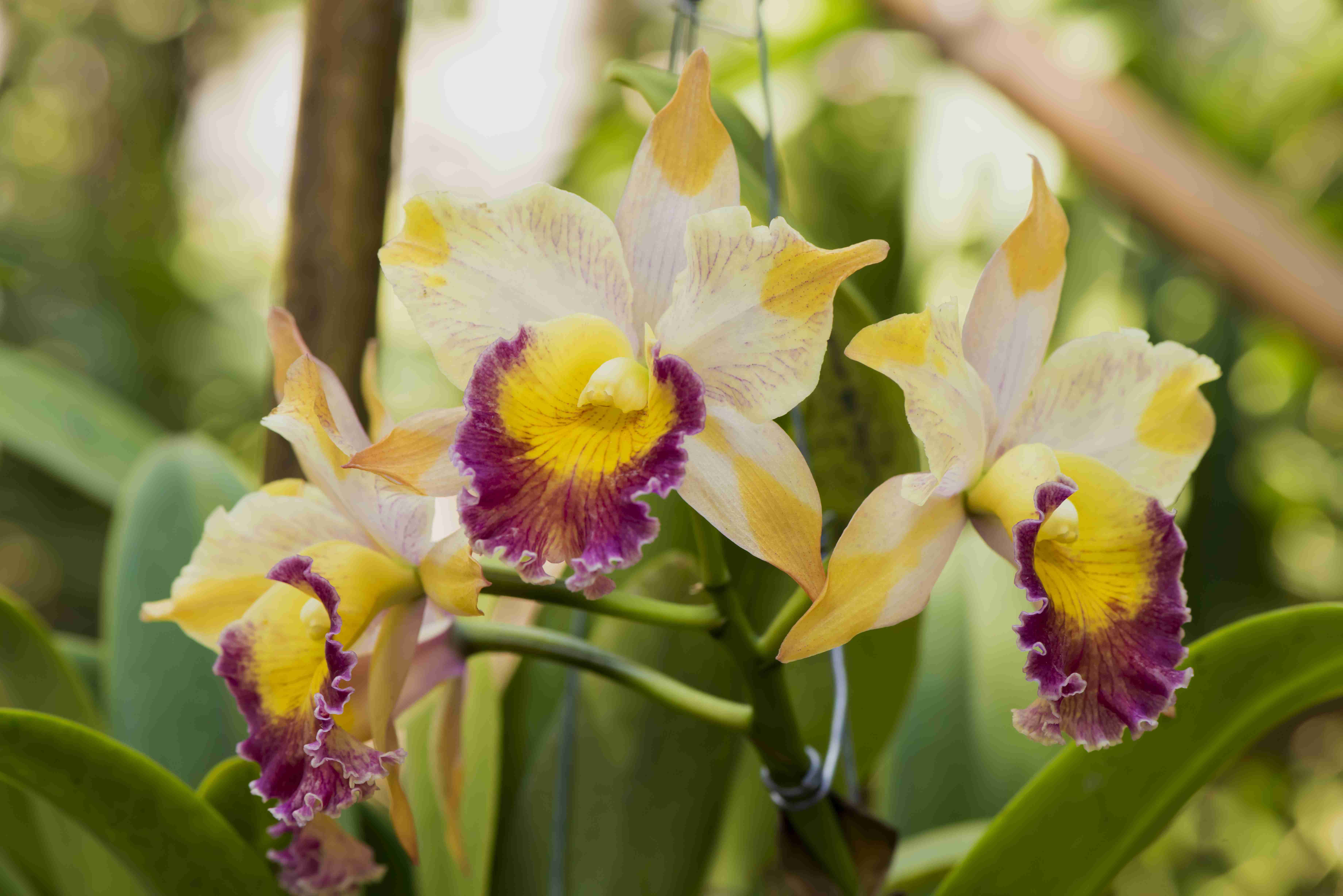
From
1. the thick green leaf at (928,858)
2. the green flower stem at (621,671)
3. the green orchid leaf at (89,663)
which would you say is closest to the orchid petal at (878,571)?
the green flower stem at (621,671)

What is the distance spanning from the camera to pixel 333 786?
0.39 meters

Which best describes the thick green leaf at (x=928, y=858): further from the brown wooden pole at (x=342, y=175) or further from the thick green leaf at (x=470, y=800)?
the brown wooden pole at (x=342, y=175)

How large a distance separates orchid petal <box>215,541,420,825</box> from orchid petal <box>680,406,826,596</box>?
16cm

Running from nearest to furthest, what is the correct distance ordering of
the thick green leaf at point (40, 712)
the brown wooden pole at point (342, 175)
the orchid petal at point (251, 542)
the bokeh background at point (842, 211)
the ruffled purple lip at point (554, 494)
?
the ruffled purple lip at point (554, 494)
the orchid petal at point (251, 542)
the thick green leaf at point (40, 712)
the brown wooden pole at point (342, 175)
the bokeh background at point (842, 211)

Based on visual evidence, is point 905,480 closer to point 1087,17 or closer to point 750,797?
point 750,797

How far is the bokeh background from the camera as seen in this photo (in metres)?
1.01

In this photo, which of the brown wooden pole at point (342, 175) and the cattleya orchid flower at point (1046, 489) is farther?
the brown wooden pole at point (342, 175)

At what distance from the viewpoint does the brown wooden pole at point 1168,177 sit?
77 centimetres

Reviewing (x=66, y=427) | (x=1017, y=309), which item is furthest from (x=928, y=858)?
(x=66, y=427)

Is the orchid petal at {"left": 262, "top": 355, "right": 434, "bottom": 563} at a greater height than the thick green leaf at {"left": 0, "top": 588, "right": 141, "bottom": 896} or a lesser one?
greater

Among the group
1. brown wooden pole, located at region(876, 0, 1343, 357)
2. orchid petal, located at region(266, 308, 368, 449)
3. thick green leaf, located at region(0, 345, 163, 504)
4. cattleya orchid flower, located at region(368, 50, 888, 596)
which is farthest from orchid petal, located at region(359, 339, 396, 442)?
brown wooden pole, located at region(876, 0, 1343, 357)

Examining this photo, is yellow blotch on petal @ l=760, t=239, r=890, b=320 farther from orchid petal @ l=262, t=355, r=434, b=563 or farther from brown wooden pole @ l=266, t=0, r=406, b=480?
brown wooden pole @ l=266, t=0, r=406, b=480

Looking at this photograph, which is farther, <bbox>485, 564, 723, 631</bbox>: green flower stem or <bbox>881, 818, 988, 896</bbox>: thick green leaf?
<bbox>881, 818, 988, 896</bbox>: thick green leaf

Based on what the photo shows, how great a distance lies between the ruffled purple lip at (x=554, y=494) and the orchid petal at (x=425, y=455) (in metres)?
0.02
